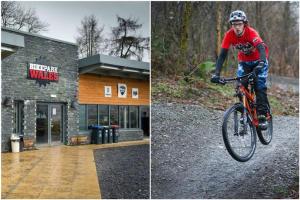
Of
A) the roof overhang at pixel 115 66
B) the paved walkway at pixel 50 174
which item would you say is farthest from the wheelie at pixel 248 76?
the paved walkway at pixel 50 174

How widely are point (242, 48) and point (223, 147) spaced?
1065 millimetres

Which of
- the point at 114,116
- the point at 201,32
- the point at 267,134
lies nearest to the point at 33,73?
the point at 114,116

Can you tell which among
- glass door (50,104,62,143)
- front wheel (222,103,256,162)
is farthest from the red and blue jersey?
glass door (50,104,62,143)

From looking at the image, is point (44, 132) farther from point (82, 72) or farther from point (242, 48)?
point (242, 48)

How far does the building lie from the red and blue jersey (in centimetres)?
95

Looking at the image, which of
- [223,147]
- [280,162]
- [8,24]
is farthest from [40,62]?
[280,162]

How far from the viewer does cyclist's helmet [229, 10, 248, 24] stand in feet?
15.7

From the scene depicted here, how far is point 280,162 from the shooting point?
16.4 ft

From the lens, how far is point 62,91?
5.01 metres

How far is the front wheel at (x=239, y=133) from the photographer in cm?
444

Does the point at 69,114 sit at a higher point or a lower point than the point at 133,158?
higher

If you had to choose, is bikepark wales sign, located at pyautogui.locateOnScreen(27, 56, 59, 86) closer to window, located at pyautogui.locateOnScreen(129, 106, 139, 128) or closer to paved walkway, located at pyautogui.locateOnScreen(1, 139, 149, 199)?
paved walkway, located at pyautogui.locateOnScreen(1, 139, 149, 199)

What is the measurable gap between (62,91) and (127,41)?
91 centimetres

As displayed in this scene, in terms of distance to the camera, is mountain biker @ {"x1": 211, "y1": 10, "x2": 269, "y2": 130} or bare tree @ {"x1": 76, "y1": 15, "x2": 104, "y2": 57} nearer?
mountain biker @ {"x1": 211, "y1": 10, "x2": 269, "y2": 130}
